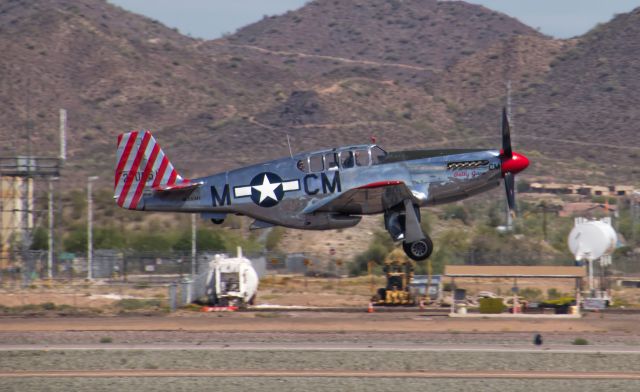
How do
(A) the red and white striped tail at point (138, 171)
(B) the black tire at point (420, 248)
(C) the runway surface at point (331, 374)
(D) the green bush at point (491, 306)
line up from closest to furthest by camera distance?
(C) the runway surface at point (331, 374)
(B) the black tire at point (420, 248)
(A) the red and white striped tail at point (138, 171)
(D) the green bush at point (491, 306)

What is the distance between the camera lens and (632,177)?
3374 inches

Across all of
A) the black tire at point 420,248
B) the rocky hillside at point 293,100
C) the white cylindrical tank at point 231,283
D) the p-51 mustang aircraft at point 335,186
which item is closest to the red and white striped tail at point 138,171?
the p-51 mustang aircraft at point 335,186

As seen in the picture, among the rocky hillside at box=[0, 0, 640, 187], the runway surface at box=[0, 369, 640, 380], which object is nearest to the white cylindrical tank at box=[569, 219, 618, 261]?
the runway surface at box=[0, 369, 640, 380]

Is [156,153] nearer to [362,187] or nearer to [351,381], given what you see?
[362,187]

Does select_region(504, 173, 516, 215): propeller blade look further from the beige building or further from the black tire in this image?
the beige building

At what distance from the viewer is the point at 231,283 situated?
39812 mm

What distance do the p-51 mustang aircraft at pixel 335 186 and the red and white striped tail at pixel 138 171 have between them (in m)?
0.03

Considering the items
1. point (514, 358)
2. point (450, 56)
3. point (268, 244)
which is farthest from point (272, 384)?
point (450, 56)

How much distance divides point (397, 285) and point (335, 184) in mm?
15148

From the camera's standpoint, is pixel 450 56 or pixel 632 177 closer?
pixel 632 177

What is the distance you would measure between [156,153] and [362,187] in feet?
21.3

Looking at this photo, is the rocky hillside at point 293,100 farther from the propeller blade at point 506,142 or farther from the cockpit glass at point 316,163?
the propeller blade at point 506,142

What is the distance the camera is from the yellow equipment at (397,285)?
135ft

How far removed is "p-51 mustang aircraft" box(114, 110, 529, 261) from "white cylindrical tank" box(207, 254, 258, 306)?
10643 millimetres
